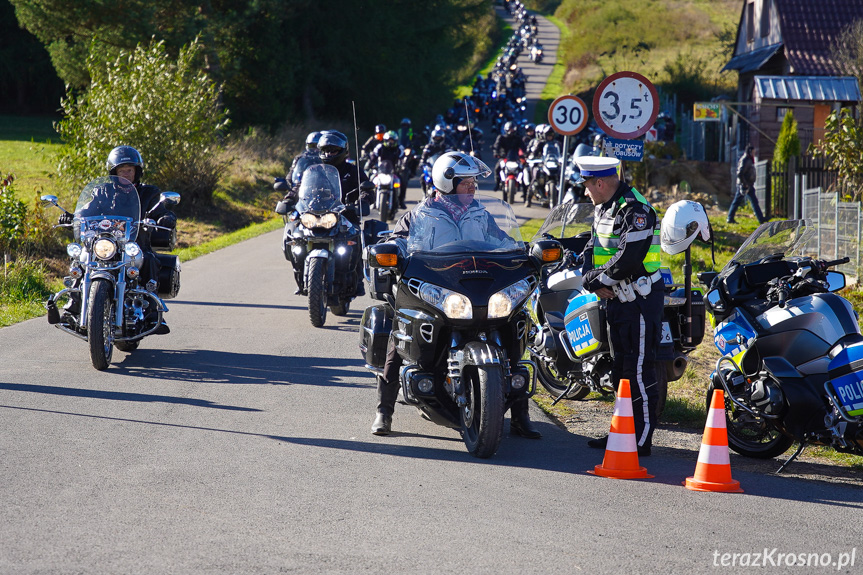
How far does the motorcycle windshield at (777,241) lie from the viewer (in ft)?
21.2

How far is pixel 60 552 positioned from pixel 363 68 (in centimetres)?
4401

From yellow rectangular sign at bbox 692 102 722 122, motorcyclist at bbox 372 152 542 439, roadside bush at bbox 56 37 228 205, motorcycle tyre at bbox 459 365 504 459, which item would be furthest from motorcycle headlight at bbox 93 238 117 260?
yellow rectangular sign at bbox 692 102 722 122

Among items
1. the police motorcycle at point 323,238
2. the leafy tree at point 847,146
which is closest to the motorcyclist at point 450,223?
the police motorcycle at point 323,238

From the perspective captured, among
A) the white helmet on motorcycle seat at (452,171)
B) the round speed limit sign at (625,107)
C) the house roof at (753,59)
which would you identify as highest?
the house roof at (753,59)

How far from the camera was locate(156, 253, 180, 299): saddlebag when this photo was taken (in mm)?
9117

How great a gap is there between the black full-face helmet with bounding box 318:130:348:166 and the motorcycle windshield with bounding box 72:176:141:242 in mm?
2866

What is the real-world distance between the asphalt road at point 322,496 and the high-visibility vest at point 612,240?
1.21m

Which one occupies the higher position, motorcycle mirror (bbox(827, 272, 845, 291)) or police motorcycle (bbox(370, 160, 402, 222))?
police motorcycle (bbox(370, 160, 402, 222))

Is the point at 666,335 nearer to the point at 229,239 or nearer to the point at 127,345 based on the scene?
the point at 127,345

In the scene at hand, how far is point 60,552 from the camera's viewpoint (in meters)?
4.30

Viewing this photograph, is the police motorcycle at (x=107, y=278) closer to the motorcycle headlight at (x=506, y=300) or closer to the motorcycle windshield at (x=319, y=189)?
the motorcycle windshield at (x=319, y=189)

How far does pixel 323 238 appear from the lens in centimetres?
1063

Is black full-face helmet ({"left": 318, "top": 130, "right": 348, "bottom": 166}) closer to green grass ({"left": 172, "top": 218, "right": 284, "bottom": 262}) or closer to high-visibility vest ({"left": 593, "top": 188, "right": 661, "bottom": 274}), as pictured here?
green grass ({"left": 172, "top": 218, "right": 284, "bottom": 262})

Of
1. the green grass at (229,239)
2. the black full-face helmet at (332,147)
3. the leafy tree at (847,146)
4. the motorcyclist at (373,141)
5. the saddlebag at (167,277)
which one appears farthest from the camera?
the motorcyclist at (373,141)
